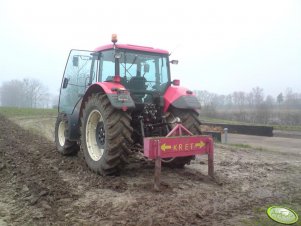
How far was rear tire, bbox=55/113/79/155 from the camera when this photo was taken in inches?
319

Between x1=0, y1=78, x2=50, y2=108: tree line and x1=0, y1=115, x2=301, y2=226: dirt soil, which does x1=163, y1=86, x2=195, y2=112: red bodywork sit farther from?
x1=0, y1=78, x2=50, y2=108: tree line

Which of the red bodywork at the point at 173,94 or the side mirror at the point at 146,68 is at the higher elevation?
the side mirror at the point at 146,68

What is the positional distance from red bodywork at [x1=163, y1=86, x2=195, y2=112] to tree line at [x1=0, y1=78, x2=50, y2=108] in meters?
96.9

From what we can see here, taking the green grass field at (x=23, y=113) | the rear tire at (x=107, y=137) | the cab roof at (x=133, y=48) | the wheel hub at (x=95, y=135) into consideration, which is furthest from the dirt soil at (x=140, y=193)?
the green grass field at (x=23, y=113)

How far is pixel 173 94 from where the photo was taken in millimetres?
6871

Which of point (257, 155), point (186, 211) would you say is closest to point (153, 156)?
point (186, 211)

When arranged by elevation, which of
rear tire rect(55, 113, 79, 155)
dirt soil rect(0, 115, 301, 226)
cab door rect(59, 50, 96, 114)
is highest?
cab door rect(59, 50, 96, 114)

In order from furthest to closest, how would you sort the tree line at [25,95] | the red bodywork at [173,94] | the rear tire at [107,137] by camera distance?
the tree line at [25,95] → the red bodywork at [173,94] → the rear tire at [107,137]

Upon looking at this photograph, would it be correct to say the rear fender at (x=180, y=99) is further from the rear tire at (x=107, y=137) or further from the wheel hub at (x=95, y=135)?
the wheel hub at (x=95, y=135)

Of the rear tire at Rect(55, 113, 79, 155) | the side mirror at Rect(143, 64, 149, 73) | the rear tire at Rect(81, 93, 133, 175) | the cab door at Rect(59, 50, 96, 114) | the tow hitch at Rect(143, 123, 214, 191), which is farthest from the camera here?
the rear tire at Rect(55, 113, 79, 155)

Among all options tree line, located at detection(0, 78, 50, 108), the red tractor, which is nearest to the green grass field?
the red tractor

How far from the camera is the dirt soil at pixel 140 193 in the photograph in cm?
431

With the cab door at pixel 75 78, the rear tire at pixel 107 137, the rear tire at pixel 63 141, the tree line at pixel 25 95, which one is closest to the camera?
the rear tire at pixel 107 137

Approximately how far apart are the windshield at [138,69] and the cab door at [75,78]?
57cm
